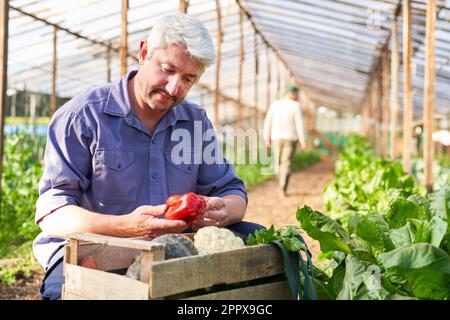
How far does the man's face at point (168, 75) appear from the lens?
289 cm

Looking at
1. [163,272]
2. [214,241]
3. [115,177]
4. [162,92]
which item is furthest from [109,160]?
[163,272]

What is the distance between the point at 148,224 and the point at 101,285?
379 millimetres

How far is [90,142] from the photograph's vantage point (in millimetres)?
2980

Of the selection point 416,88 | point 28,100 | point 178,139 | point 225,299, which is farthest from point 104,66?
point 225,299

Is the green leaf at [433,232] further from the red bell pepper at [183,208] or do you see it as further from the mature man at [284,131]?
the mature man at [284,131]

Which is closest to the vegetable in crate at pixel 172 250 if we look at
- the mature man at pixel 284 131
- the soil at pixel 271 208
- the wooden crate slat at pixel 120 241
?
the wooden crate slat at pixel 120 241

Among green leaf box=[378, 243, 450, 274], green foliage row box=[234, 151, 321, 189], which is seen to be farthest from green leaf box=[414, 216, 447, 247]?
green foliage row box=[234, 151, 321, 189]

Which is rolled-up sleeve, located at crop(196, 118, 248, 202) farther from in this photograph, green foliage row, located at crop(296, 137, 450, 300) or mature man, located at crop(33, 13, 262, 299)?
green foliage row, located at crop(296, 137, 450, 300)

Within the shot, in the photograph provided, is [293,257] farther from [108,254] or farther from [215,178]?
[215,178]

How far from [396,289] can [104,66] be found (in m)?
16.4

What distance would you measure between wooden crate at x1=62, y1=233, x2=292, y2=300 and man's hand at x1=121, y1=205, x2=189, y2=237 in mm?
80

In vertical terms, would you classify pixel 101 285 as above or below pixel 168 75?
below

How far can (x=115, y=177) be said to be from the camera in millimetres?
3029

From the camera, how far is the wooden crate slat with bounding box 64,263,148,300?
205 cm
